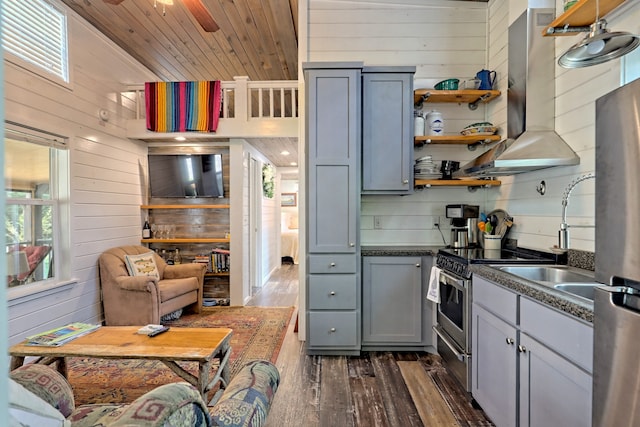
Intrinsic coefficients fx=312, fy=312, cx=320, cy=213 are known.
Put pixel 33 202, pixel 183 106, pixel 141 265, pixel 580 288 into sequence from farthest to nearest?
pixel 183 106, pixel 141 265, pixel 33 202, pixel 580 288

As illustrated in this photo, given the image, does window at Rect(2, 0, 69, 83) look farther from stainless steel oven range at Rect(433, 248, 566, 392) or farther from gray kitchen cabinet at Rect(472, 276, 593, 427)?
gray kitchen cabinet at Rect(472, 276, 593, 427)

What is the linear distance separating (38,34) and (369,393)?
4.16m

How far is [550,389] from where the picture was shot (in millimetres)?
1340

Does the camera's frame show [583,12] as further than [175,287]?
No

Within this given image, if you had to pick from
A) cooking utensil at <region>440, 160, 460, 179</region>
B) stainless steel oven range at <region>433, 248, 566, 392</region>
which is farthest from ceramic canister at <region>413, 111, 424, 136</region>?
stainless steel oven range at <region>433, 248, 566, 392</region>

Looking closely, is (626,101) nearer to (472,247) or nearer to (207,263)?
(472,247)

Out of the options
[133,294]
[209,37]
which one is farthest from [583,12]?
[133,294]

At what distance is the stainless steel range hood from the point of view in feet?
6.68

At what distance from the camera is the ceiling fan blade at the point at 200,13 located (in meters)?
2.28

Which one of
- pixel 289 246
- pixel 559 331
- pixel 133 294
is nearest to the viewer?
pixel 559 331

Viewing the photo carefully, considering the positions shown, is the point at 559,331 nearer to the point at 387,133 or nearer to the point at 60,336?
the point at 387,133

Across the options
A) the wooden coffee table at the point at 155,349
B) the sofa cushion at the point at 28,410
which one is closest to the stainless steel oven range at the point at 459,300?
the wooden coffee table at the point at 155,349

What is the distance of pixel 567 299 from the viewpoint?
123 cm

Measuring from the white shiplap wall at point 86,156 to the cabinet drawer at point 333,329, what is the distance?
248 cm
